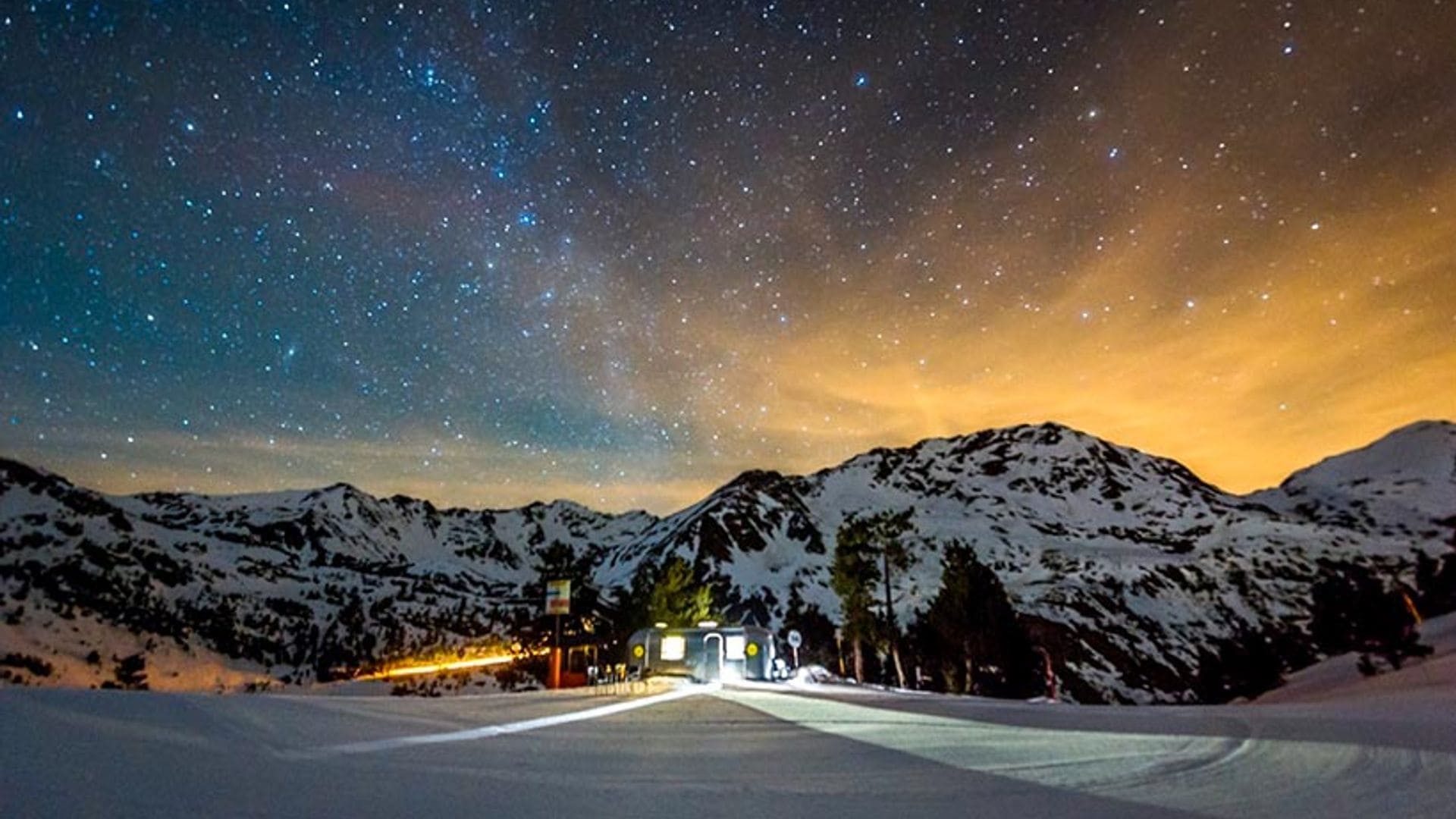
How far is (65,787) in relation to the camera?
108 inches

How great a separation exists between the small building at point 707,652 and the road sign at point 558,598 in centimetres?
1566

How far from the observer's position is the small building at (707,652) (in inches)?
1767

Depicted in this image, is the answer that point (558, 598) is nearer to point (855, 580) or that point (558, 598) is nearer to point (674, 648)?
point (674, 648)

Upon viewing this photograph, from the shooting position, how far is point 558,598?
2994 centimetres

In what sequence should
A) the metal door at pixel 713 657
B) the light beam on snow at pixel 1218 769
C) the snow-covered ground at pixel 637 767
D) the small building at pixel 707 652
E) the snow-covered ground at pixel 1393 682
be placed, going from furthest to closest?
the metal door at pixel 713 657
the small building at pixel 707 652
the snow-covered ground at pixel 1393 682
the light beam on snow at pixel 1218 769
the snow-covered ground at pixel 637 767

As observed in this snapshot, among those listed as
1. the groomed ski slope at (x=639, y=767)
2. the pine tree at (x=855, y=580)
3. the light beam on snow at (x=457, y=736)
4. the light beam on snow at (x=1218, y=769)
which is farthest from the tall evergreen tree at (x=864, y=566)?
the groomed ski slope at (x=639, y=767)

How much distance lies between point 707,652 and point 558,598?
18186mm

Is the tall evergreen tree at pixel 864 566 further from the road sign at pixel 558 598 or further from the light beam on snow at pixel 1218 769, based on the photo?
the light beam on snow at pixel 1218 769

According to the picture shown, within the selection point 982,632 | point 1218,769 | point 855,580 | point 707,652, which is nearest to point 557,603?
point 707,652

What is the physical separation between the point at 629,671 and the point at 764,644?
28.5ft

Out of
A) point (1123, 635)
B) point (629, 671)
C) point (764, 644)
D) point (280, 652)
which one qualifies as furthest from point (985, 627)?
point (1123, 635)

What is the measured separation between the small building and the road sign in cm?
1566

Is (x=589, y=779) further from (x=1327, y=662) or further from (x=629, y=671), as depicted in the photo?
(x=629, y=671)

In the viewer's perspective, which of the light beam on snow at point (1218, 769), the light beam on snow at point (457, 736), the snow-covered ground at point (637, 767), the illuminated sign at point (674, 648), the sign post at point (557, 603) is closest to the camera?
the snow-covered ground at point (637, 767)
